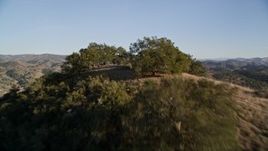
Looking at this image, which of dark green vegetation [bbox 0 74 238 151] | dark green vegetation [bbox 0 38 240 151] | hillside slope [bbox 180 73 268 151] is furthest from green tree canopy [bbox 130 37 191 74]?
hillside slope [bbox 180 73 268 151]

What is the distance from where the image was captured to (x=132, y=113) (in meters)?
24.4

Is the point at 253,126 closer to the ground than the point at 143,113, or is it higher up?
closer to the ground

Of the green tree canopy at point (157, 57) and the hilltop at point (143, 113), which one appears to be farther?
the green tree canopy at point (157, 57)

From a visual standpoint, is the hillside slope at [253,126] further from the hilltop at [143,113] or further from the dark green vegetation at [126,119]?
the dark green vegetation at [126,119]

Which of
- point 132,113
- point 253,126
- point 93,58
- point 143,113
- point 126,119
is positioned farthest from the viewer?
point 93,58

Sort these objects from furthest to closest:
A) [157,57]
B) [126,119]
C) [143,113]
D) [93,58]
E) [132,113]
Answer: [93,58] < [157,57] < [126,119] < [132,113] < [143,113]

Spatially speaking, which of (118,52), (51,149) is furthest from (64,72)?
(51,149)

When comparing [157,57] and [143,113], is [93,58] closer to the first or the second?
[157,57]

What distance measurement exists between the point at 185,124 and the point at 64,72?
4275cm

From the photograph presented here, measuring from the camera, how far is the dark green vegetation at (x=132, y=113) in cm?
2098

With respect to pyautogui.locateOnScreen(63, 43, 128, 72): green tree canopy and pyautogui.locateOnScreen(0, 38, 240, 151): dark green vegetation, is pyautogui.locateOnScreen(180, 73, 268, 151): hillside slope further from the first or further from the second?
pyautogui.locateOnScreen(63, 43, 128, 72): green tree canopy

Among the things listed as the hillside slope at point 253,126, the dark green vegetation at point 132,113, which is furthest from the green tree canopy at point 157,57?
the hillside slope at point 253,126

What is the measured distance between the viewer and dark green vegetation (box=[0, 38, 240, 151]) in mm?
20984

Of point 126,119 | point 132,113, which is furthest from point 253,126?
point 126,119
